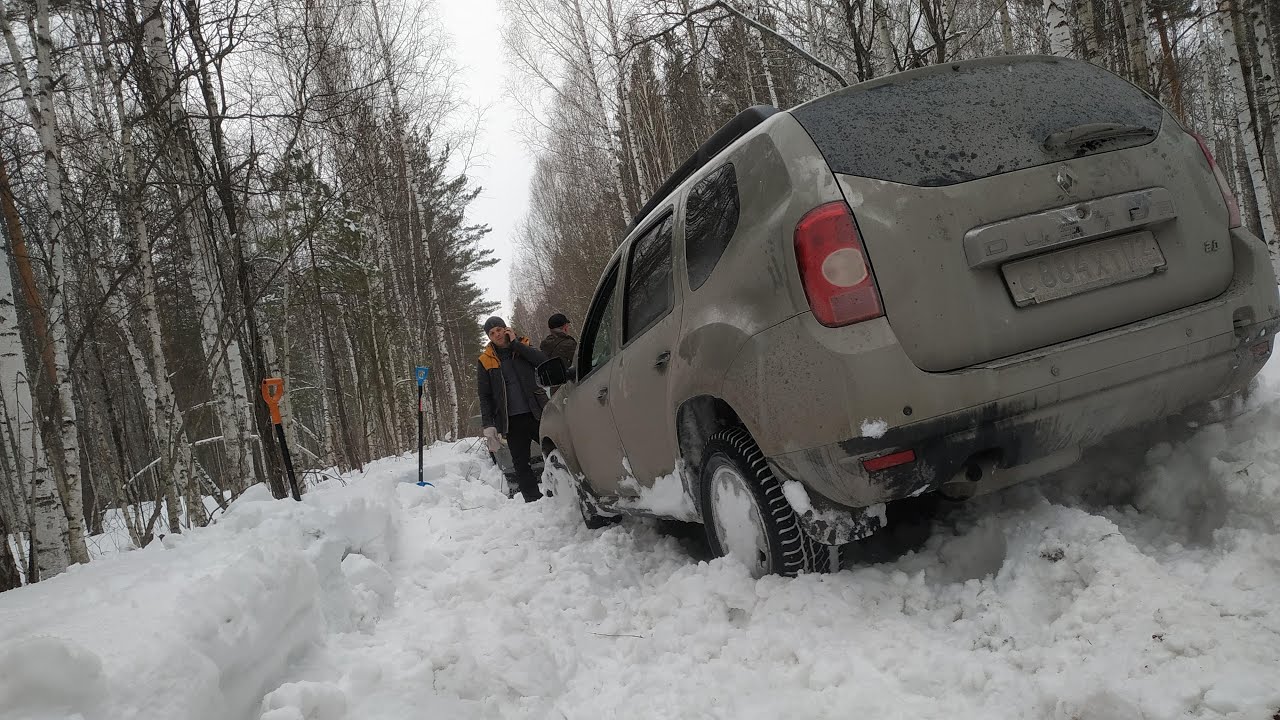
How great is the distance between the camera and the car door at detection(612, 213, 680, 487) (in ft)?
9.69

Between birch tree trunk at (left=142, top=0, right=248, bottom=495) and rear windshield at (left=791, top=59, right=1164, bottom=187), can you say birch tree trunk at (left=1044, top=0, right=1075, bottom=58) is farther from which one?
birch tree trunk at (left=142, top=0, right=248, bottom=495)

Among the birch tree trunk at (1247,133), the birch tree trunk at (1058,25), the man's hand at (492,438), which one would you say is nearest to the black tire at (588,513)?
the man's hand at (492,438)

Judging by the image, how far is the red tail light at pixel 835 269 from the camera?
206cm

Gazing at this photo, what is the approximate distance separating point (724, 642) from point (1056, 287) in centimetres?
152

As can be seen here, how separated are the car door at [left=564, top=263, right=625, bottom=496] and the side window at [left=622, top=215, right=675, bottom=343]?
14cm

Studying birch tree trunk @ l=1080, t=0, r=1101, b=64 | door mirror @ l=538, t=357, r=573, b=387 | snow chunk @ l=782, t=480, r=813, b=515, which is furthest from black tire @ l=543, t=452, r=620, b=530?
birch tree trunk @ l=1080, t=0, r=1101, b=64

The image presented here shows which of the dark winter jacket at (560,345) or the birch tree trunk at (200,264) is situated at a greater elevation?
the birch tree trunk at (200,264)

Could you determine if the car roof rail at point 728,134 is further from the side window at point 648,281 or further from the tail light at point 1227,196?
the tail light at point 1227,196

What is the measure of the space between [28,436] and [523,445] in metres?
3.52

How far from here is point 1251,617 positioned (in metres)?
1.72

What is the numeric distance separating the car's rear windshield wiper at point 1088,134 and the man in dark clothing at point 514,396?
4928mm

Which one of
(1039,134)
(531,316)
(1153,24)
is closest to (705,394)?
(1039,134)

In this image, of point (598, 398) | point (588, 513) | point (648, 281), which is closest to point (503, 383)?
point (588, 513)

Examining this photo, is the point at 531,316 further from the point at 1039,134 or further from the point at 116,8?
the point at 1039,134
